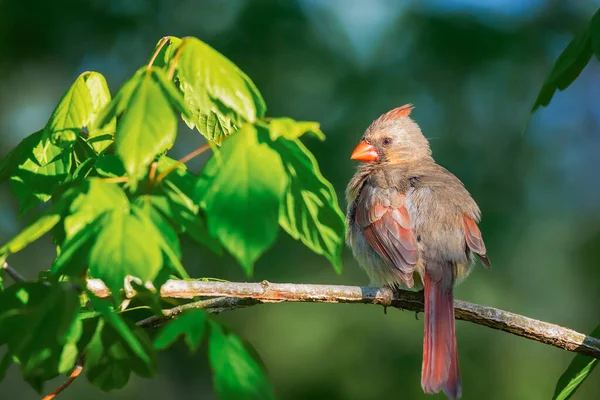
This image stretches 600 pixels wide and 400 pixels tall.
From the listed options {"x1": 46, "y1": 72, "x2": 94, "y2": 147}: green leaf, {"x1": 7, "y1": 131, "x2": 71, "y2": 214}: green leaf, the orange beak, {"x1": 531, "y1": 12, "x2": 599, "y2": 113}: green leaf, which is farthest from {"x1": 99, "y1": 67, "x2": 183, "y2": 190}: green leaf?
the orange beak

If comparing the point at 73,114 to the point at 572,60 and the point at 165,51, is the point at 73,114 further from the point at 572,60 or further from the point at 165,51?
the point at 572,60

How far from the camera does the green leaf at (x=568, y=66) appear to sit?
2043 millimetres

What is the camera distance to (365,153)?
16.8 ft

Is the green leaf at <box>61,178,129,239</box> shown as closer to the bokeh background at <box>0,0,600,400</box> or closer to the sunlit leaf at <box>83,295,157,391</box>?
the sunlit leaf at <box>83,295,157,391</box>

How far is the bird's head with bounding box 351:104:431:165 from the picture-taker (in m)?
5.16

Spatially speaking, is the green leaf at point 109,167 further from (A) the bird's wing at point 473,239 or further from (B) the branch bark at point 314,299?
(A) the bird's wing at point 473,239

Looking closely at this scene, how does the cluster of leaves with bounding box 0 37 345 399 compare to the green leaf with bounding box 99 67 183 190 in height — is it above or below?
below

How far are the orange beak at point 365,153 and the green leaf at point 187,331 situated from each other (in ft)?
10.9

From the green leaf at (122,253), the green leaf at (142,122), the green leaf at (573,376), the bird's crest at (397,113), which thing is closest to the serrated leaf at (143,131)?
the green leaf at (142,122)

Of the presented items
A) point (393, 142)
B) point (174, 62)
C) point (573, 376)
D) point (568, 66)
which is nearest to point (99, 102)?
point (174, 62)

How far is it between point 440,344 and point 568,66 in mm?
1846

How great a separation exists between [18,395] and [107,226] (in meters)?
9.31

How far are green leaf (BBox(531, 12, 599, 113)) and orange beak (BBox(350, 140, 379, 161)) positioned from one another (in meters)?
2.92

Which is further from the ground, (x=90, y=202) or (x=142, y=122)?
(x=142, y=122)
